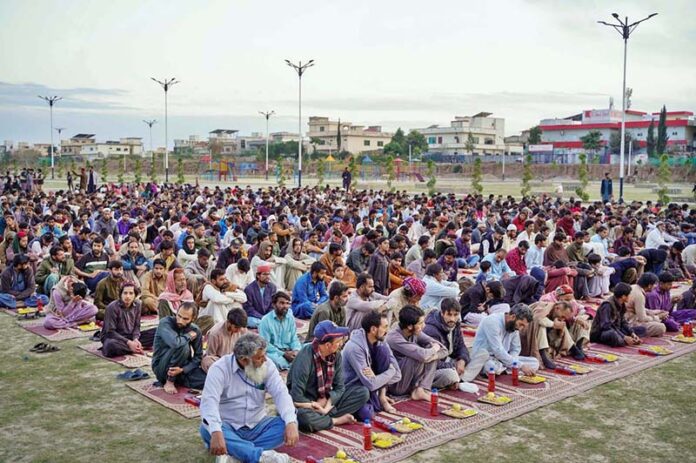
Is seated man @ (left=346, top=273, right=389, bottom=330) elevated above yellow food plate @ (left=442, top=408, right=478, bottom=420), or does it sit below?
above

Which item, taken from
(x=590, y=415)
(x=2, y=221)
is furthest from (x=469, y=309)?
(x=2, y=221)

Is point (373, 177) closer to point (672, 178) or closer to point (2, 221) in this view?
point (672, 178)

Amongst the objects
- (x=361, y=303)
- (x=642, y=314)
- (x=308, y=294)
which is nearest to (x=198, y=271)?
(x=308, y=294)

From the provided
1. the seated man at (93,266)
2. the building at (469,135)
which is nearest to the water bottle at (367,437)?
the seated man at (93,266)

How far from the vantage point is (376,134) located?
326ft

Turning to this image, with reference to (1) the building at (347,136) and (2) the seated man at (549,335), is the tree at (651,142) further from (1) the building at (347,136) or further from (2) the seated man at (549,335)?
(2) the seated man at (549,335)

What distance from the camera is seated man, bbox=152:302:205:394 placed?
6793 mm

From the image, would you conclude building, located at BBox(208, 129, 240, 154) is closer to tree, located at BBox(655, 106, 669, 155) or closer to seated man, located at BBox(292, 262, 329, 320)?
tree, located at BBox(655, 106, 669, 155)

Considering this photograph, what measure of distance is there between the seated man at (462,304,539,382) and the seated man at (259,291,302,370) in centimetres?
186

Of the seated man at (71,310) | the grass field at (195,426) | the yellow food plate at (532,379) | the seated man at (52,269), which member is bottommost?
the grass field at (195,426)

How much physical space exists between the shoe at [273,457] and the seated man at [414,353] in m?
1.88

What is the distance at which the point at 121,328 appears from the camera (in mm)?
8406

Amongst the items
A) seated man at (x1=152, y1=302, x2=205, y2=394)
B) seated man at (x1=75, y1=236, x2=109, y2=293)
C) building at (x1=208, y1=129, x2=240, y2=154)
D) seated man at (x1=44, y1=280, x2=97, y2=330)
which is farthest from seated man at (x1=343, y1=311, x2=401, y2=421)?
building at (x1=208, y1=129, x2=240, y2=154)

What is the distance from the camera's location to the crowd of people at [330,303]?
5.93 meters
